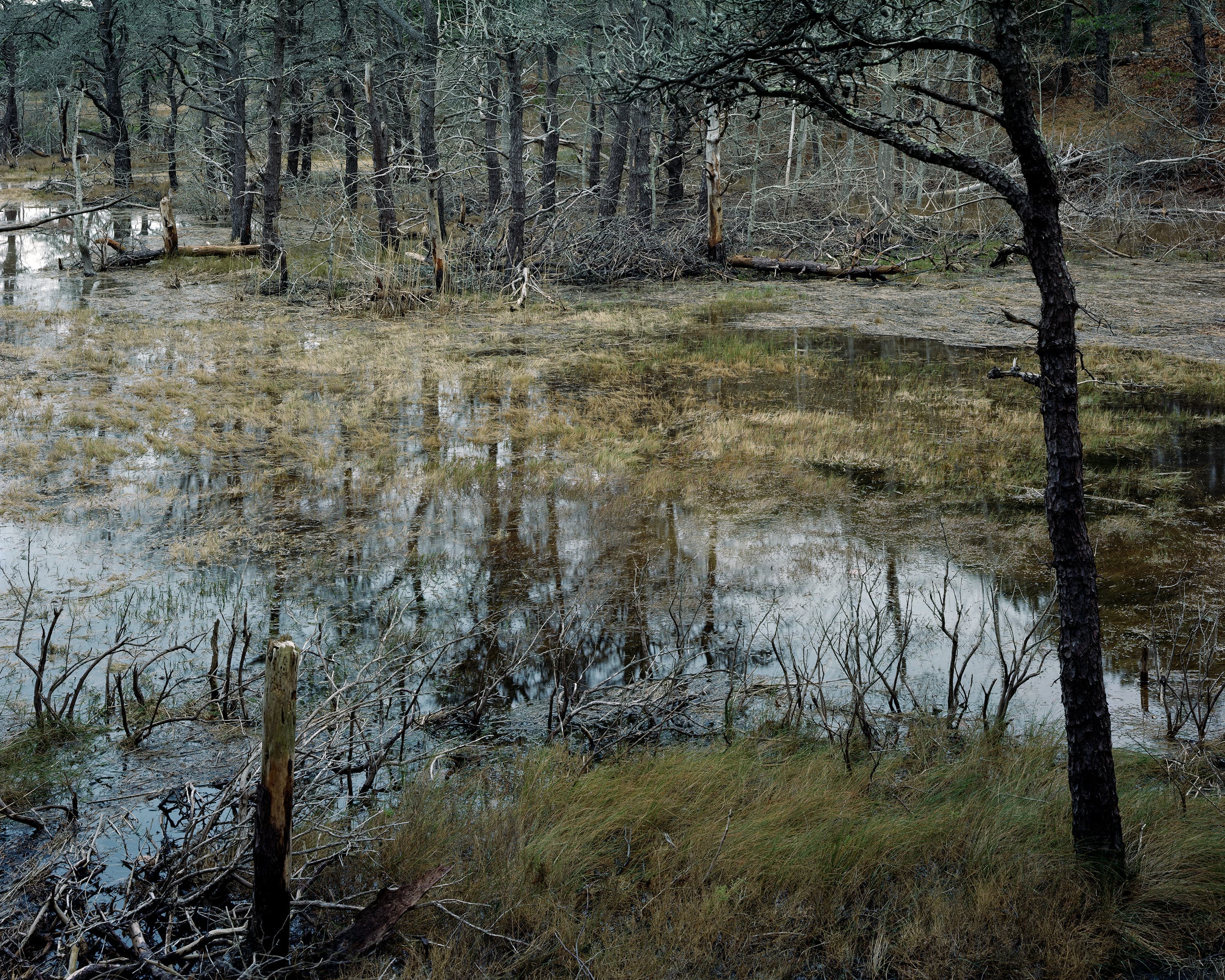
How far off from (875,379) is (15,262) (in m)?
20.6

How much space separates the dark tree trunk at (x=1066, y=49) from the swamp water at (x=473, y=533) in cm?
2563

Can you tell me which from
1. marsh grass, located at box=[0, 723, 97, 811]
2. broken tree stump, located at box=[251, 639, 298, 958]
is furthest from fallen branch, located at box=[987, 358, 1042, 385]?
marsh grass, located at box=[0, 723, 97, 811]

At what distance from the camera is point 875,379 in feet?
47.7

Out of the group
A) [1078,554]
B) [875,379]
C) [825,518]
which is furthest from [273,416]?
[1078,554]

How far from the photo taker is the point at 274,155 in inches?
789

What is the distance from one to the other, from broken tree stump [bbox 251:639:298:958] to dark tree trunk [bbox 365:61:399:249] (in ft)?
58.1

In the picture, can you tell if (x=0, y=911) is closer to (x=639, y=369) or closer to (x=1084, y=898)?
(x=1084, y=898)

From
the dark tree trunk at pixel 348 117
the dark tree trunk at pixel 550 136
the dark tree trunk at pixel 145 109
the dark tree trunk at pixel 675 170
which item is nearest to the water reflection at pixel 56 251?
the dark tree trunk at pixel 145 109

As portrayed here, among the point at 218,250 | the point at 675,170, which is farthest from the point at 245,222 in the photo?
the point at 675,170

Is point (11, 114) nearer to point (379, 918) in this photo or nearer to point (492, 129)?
point (492, 129)

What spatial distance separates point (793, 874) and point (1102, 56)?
129 ft

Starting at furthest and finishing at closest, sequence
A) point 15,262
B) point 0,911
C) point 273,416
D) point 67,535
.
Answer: point 15,262 < point 273,416 < point 67,535 < point 0,911

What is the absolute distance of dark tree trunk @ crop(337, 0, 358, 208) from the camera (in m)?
24.1

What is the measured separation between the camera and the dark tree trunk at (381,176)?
70.8ft
